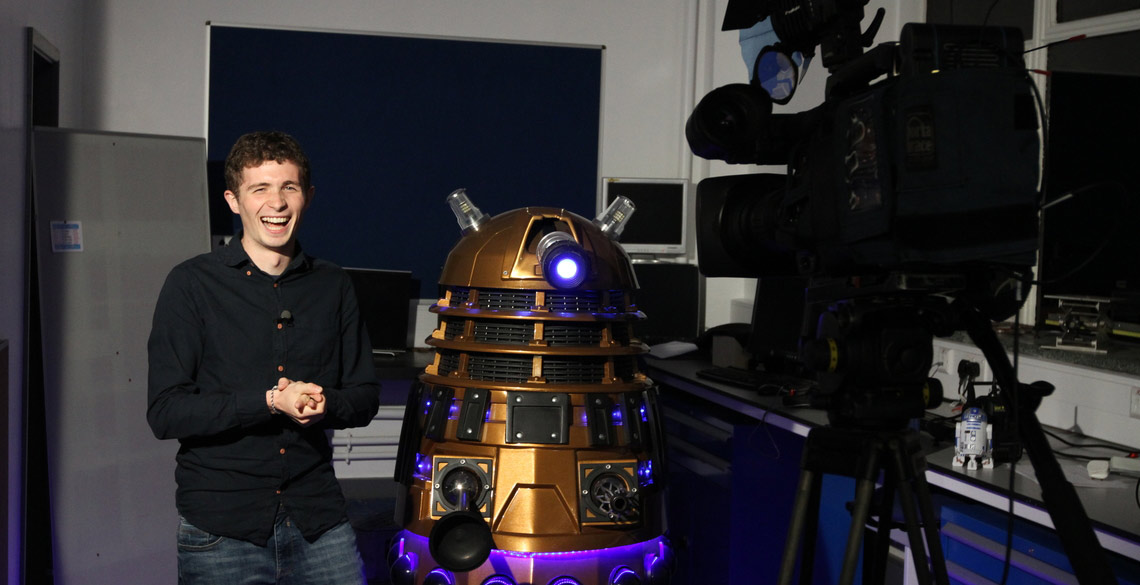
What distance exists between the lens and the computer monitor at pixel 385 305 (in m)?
3.99

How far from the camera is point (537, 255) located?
6.41 ft

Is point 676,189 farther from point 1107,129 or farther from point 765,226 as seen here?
point 765,226

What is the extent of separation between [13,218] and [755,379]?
2.53 m

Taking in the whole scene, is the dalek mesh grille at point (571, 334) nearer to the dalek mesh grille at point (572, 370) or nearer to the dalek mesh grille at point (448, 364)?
the dalek mesh grille at point (572, 370)

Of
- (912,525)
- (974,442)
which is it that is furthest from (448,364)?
(974,442)

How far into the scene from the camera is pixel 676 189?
4273 mm

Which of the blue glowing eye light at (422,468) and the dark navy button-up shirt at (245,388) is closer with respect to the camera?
the dark navy button-up shirt at (245,388)

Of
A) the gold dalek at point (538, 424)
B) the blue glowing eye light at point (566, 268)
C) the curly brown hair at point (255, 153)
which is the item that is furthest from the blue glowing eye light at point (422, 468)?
the curly brown hair at point (255, 153)

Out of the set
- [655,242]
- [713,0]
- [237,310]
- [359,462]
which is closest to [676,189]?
[655,242]

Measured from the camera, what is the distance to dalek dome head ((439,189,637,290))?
74.7 inches

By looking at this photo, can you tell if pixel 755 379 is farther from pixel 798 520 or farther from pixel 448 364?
pixel 798 520

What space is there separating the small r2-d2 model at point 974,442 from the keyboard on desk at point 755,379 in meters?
0.80

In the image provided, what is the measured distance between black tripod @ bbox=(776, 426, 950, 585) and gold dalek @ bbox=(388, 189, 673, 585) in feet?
1.97

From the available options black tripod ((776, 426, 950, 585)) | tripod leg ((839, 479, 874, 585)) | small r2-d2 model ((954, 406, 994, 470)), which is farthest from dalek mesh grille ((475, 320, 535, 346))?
small r2-d2 model ((954, 406, 994, 470))
